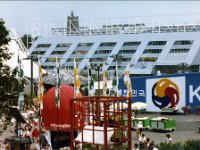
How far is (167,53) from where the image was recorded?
97.6m

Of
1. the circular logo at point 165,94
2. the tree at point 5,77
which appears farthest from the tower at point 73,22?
the tree at point 5,77

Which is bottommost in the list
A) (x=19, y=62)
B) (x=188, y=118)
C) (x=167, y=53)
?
(x=188, y=118)

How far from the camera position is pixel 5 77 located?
18.3 metres

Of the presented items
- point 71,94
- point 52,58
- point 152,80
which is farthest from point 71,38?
point 71,94

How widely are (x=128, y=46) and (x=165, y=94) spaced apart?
55366mm

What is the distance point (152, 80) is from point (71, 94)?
965 inches

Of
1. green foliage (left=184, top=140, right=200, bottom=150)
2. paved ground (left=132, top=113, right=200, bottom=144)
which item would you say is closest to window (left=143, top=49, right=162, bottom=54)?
paved ground (left=132, top=113, right=200, bottom=144)

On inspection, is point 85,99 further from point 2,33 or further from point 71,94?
point 71,94

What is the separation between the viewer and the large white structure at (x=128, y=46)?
95688mm

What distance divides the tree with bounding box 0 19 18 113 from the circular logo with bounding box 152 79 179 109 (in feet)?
99.4

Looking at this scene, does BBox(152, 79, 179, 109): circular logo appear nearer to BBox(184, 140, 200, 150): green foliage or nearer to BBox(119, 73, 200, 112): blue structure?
BBox(119, 73, 200, 112): blue structure

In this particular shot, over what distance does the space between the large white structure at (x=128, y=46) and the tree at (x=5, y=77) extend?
2729 inches

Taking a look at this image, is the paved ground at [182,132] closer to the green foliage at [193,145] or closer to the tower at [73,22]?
the green foliage at [193,145]

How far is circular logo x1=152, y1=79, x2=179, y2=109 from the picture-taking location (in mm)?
47469
